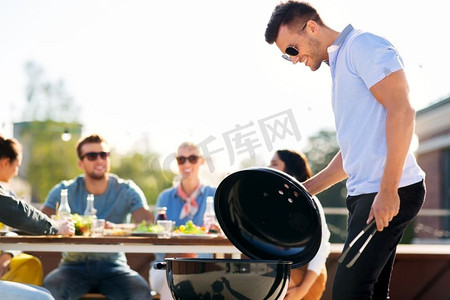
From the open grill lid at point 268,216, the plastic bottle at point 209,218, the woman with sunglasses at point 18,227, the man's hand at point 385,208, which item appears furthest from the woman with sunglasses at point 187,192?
the man's hand at point 385,208

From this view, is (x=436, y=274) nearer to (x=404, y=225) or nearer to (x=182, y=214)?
(x=182, y=214)

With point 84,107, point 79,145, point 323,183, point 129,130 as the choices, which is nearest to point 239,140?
point 79,145

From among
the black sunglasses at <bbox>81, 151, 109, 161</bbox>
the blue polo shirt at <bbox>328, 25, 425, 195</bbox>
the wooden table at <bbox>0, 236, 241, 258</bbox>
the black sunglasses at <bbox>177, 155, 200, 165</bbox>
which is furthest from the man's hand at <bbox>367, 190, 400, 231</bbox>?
the black sunglasses at <bbox>177, 155, 200, 165</bbox>

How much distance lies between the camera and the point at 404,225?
2.51 m

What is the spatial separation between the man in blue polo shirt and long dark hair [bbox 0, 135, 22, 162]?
229 cm

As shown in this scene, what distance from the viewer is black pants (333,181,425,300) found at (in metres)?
2.43

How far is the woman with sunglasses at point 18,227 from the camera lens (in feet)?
9.04

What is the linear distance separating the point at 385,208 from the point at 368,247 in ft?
0.48

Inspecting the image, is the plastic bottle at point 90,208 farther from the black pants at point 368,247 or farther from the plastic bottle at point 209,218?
the black pants at point 368,247

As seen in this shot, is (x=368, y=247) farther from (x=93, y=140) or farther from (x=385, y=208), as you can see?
(x=93, y=140)

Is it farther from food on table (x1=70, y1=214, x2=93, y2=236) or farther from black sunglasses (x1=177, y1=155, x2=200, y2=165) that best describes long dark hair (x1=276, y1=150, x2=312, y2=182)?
food on table (x1=70, y1=214, x2=93, y2=236)

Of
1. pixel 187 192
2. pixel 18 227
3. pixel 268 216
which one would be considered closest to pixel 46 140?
pixel 187 192

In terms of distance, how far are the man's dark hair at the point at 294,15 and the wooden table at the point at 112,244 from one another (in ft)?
4.52

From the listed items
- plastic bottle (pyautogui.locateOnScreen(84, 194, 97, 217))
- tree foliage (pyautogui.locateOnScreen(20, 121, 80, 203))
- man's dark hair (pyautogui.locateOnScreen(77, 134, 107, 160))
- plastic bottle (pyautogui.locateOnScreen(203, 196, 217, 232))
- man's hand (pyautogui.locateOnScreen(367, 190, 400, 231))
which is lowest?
tree foliage (pyautogui.locateOnScreen(20, 121, 80, 203))
